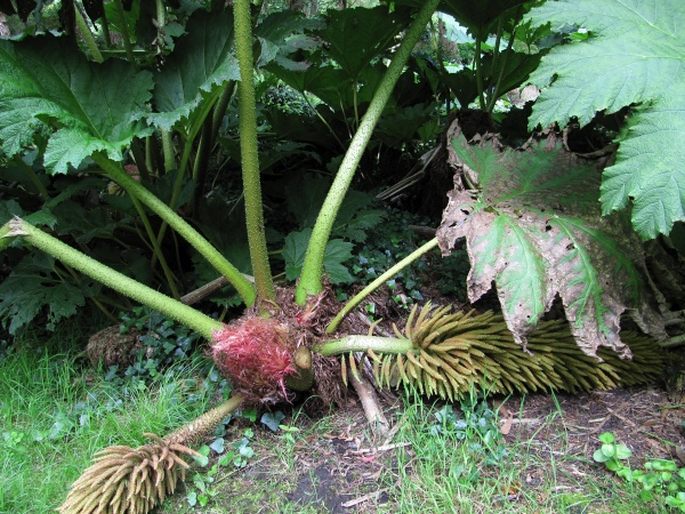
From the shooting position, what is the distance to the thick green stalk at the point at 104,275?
1.71 meters

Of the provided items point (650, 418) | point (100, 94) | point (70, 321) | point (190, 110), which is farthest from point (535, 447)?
point (70, 321)

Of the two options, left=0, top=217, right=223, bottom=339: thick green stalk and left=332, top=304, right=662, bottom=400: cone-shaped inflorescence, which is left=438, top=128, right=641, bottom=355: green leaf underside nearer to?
left=332, top=304, right=662, bottom=400: cone-shaped inflorescence

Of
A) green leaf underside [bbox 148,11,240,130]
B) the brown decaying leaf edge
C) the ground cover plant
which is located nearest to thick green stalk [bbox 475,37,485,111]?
the ground cover plant

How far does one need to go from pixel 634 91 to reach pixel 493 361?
851mm

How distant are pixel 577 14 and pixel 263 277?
1.19 m

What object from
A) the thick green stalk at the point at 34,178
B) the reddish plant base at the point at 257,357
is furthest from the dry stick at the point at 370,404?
the thick green stalk at the point at 34,178

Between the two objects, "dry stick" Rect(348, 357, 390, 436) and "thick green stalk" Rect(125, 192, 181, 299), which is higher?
"thick green stalk" Rect(125, 192, 181, 299)

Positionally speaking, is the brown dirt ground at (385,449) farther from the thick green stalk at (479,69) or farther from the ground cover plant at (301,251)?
the thick green stalk at (479,69)

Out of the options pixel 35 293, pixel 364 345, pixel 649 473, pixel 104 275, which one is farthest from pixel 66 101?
pixel 649 473

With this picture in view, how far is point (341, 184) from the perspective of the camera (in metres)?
1.93

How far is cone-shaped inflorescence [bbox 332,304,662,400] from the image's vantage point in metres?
1.78

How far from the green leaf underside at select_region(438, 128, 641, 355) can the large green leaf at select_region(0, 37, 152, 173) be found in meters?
0.99

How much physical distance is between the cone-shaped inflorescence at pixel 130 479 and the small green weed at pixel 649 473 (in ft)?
3.82

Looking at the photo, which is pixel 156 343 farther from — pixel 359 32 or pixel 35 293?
pixel 359 32
